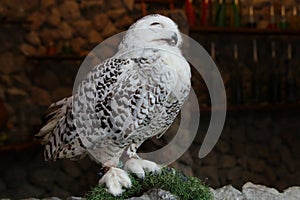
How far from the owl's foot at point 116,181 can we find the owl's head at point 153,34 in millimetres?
322

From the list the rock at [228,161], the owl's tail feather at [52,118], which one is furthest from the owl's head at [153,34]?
the rock at [228,161]

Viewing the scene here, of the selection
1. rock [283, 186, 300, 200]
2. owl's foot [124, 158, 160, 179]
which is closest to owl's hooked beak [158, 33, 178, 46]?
owl's foot [124, 158, 160, 179]

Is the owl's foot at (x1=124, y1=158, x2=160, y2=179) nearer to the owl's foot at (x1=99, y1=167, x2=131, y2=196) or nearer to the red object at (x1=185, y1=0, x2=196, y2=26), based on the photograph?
the owl's foot at (x1=99, y1=167, x2=131, y2=196)

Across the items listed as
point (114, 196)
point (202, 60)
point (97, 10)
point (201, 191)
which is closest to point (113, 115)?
point (114, 196)

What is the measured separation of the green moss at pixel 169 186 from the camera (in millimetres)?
1514

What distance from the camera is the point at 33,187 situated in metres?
3.95

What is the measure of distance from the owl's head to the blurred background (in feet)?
7.58

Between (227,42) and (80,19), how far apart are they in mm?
1120

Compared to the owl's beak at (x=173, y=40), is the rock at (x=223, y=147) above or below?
below

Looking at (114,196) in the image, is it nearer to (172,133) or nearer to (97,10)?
(172,133)

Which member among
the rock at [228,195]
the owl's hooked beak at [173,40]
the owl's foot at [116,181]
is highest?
the owl's hooked beak at [173,40]

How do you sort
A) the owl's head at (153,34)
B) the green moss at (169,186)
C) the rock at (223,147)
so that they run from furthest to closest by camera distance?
the rock at (223,147), the green moss at (169,186), the owl's head at (153,34)

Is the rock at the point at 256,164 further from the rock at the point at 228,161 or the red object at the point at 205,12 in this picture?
the red object at the point at 205,12

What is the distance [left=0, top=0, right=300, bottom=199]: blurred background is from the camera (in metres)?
3.96
